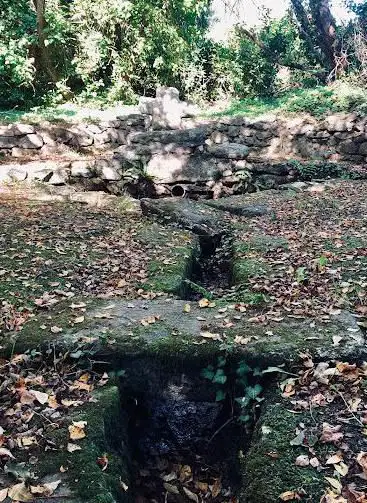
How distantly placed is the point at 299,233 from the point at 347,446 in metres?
4.19

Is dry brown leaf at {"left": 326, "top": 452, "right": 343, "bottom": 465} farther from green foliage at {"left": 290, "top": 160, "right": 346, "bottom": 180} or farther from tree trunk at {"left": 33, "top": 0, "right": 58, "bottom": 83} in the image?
tree trunk at {"left": 33, "top": 0, "right": 58, "bottom": 83}

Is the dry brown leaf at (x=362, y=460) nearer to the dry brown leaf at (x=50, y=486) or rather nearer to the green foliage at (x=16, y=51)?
the dry brown leaf at (x=50, y=486)

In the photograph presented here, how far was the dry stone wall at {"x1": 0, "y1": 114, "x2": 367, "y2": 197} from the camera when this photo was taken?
30.1 feet

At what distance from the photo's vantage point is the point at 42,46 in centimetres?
1343

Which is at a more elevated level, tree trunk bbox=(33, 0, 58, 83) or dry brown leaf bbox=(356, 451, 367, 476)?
tree trunk bbox=(33, 0, 58, 83)

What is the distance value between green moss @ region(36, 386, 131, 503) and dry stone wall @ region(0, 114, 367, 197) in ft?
21.9

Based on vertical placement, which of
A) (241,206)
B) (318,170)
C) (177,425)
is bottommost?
(177,425)

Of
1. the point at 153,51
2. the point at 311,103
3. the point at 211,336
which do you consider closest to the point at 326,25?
the point at 311,103

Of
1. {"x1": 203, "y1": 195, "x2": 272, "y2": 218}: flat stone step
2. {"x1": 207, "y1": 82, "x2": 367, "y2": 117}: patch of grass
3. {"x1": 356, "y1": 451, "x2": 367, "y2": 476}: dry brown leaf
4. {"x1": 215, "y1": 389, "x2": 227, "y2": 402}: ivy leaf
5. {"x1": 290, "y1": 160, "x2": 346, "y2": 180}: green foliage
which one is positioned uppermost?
{"x1": 207, "y1": 82, "x2": 367, "y2": 117}: patch of grass

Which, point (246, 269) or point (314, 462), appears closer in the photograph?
point (314, 462)

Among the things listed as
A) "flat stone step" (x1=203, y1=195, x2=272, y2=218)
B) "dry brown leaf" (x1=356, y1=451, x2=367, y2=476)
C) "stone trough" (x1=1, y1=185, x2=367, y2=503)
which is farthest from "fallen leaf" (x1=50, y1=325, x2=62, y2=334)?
"flat stone step" (x1=203, y1=195, x2=272, y2=218)

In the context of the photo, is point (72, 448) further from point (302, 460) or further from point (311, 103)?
point (311, 103)

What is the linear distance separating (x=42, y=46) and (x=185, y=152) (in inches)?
279

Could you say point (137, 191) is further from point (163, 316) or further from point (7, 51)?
point (7, 51)
